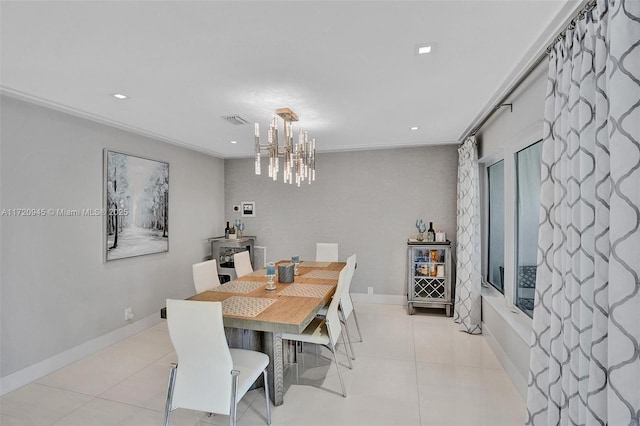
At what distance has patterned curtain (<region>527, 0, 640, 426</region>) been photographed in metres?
1.07

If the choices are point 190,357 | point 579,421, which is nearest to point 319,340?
point 190,357

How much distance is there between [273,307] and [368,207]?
303cm

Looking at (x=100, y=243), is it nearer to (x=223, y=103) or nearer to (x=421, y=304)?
(x=223, y=103)

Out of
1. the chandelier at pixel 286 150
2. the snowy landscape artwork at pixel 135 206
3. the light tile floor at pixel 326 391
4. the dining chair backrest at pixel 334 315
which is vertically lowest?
the light tile floor at pixel 326 391

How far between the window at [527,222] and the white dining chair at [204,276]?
9.67 ft

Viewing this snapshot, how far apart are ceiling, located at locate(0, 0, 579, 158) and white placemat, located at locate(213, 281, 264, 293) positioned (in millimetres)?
1677

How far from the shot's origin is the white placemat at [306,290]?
2.67m

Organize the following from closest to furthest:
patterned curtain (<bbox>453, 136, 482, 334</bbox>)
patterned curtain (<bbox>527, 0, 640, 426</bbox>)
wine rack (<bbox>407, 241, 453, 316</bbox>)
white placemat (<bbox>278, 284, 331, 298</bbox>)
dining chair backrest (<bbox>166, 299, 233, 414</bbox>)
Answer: patterned curtain (<bbox>527, 0, 640, 426</bbox>)
dining chair backrest (<bbox>166, 299, 233, 414</bbox>)
white placemat (<bbox>278, 284, 331, 298</bbox>)
patterned curtain (<bbox>453, 136, 482, 334</bbox>)
wine rack (<bbox>407, 241, 453, 316</bbox>)

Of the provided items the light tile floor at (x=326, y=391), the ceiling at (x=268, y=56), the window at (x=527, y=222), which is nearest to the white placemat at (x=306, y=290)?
the light tile floor at (x=326, y=391)

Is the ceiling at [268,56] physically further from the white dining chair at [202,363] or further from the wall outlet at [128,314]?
the wall outlet at [128,314]

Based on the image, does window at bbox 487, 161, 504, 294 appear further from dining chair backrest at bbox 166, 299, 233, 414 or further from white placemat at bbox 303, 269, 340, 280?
dining chair backrest at bbox 166, 299, 233, 414

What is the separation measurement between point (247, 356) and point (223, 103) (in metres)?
2.13

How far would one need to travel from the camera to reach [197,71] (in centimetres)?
221

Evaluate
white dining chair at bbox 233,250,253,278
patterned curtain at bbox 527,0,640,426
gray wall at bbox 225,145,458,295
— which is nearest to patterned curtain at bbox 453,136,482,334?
gray wall at bbox 225,145,458,295
